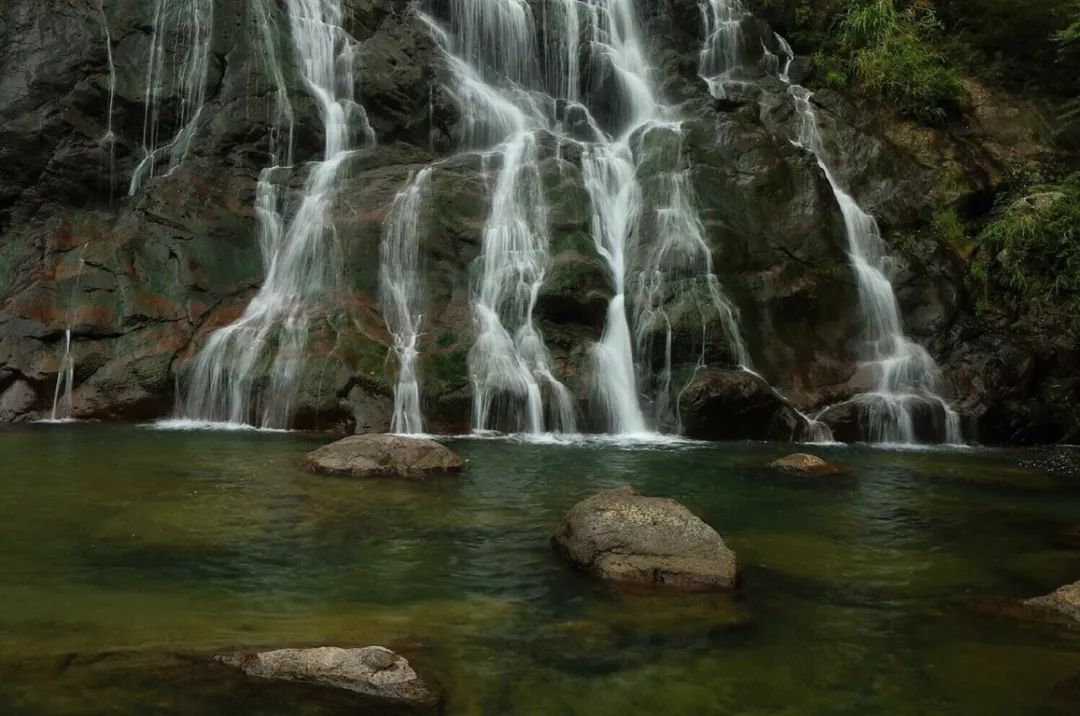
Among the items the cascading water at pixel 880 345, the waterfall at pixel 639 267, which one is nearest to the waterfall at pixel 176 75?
the waterfall at pixel 639 267

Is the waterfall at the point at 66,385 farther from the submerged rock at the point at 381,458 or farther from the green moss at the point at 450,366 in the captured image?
the submerged rock at the point at 381,458

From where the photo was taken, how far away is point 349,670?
4.50 m

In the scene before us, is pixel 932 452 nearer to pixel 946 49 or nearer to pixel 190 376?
pixel 190 376

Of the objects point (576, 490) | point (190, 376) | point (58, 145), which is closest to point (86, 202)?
point (58, 145)

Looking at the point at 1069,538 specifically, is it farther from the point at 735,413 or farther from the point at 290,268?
the point at 290,268

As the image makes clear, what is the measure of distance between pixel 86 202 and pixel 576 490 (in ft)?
46.9

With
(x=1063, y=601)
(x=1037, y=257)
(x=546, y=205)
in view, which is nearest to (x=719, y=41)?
(x=546, y=205)

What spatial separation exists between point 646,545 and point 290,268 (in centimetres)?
1291

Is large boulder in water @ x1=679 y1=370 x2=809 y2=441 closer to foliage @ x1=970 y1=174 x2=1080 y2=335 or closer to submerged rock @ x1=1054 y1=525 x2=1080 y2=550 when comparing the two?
foliage @ x1=970 y1=174 x2=1080 y2=335

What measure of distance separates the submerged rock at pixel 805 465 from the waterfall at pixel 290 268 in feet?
27.2

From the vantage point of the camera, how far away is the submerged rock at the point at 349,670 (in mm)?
4430

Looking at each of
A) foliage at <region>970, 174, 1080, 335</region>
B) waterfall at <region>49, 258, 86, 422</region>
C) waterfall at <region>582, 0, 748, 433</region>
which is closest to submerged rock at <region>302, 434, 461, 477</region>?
waterfall at <region>582, 0, 748, 433</region>

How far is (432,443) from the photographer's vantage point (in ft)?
36.8

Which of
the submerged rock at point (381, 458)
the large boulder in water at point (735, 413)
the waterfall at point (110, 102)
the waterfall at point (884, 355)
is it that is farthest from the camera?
the waterfall at point (110, 102)
